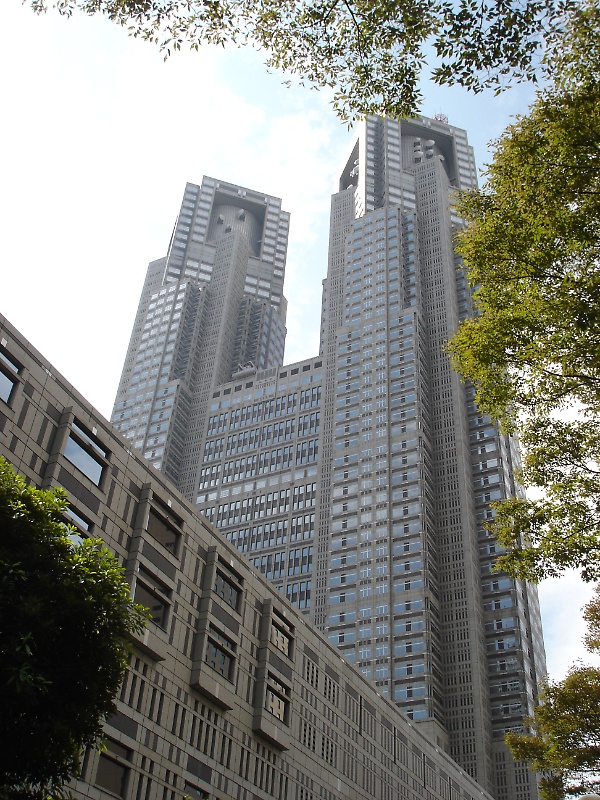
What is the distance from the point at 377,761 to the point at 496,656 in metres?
42.3

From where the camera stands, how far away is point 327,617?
10712 centimetres

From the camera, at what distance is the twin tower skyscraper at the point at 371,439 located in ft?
331

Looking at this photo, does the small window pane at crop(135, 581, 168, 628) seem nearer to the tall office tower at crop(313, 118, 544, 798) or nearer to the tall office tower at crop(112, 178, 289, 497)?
the tall office tower at crop(313, 118, 544, 798)

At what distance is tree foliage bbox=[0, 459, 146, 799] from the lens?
17.4 m

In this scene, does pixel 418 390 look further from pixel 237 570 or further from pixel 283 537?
pixel 237 570

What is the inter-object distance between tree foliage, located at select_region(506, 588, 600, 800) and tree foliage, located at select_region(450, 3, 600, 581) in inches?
485

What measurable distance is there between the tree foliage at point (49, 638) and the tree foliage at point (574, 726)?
68.0ft

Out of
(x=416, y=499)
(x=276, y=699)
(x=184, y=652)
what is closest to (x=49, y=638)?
(x=184, y=652)

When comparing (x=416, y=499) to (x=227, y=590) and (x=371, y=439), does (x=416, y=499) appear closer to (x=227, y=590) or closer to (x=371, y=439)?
(x=371, y=439)

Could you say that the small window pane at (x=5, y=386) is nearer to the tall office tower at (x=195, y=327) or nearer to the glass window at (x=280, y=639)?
the glass window at (x=280, y=639)

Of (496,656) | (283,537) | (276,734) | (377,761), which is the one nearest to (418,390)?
(283,537)

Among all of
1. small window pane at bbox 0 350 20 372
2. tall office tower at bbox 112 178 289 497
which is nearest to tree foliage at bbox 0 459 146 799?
small window pane at bbox 0 350 20 372

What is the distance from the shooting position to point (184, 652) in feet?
154

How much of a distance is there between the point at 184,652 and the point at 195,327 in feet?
384
